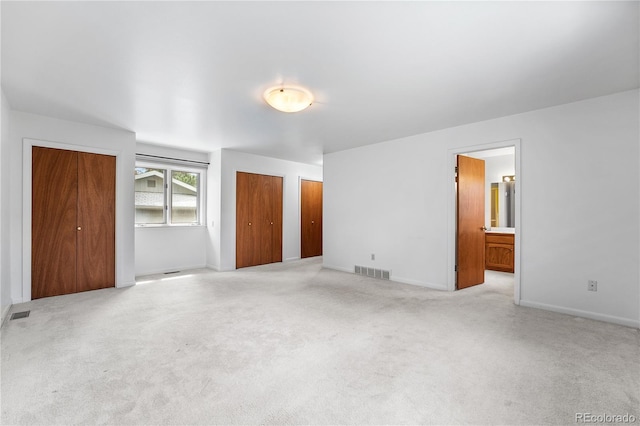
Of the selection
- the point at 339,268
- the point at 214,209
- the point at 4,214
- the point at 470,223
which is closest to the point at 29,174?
the point at 4,214

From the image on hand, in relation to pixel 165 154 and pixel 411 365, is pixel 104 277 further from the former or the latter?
pixel 411 365

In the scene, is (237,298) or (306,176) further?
(306,176)

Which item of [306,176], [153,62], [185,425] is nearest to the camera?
[185,425]

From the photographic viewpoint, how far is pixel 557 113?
11.5 ft

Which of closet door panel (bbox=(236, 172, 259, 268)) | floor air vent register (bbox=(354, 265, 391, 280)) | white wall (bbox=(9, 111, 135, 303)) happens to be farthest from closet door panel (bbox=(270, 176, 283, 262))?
white wall (bbox=(9, 111, 135, 303))

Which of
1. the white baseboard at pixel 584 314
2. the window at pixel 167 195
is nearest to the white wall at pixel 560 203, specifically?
the white baseboard at pixel 584 314

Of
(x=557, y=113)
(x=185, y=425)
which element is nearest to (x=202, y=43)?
(x=185, y=425)

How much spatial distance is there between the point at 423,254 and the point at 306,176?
3.77m

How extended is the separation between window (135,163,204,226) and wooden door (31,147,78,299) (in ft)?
4.60

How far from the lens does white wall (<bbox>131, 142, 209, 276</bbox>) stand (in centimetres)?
552

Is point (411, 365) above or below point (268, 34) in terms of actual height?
below

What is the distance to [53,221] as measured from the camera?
4.07 metres

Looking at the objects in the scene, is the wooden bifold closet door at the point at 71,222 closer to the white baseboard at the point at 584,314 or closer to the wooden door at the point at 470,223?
the wooden door at the point at 470,223

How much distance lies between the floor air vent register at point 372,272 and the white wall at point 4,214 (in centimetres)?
474
